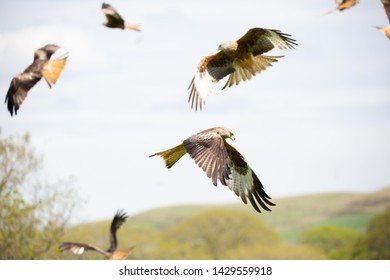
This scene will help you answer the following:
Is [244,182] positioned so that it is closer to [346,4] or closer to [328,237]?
[346,4]

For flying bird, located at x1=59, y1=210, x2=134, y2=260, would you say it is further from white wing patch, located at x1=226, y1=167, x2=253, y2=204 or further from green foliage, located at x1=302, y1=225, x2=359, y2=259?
green foliage, located at x1=302, y1=225, x2=359, y2=259

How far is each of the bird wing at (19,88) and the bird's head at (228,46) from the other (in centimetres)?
274

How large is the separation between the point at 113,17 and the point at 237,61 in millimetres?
2573

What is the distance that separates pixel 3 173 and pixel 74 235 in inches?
213

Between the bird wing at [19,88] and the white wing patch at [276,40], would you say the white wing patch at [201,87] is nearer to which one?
the white wing patch at [276,40]

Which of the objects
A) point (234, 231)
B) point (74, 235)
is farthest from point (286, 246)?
point (74, 235)

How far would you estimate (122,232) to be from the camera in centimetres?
3750

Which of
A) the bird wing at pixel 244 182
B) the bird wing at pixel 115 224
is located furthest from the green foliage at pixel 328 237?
the bird wing at pixel 244 182

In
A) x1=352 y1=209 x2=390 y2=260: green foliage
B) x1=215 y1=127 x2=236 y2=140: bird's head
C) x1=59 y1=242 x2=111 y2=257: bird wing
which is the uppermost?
x1=352 y1=209 x2=390 y2=260: green foliage

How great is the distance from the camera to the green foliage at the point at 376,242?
39875mm

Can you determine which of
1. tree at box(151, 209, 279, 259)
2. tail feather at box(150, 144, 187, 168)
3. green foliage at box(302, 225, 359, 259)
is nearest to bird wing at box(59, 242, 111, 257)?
tail feather at box(150, 144, 187, 168)

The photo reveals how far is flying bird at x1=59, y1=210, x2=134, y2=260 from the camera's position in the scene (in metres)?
10.8

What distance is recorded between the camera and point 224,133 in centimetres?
875
